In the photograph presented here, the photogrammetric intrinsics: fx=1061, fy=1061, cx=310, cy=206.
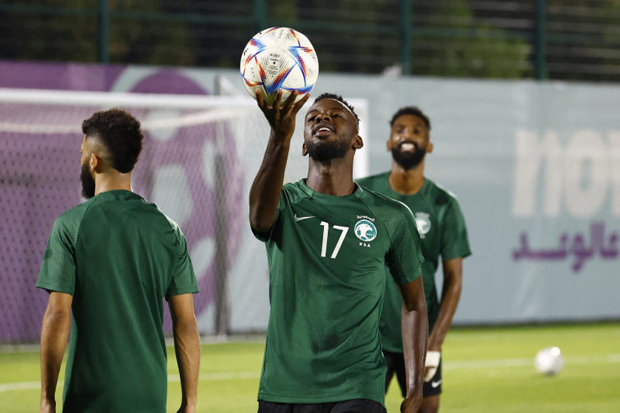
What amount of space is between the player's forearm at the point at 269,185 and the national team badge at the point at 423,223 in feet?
7.87

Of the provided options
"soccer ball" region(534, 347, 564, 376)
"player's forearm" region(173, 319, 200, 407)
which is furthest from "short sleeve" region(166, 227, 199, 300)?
"soccer ball" region(534, 347, 564, 376)

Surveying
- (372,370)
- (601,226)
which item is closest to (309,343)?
(372,370)

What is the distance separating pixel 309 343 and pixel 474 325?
1228 cm

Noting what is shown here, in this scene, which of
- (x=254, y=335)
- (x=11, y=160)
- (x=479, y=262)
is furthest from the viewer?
(x=479, y=262)

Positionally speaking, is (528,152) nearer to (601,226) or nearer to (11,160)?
(601,226)

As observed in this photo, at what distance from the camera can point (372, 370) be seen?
419 centimetres

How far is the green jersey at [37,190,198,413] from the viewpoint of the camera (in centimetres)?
379

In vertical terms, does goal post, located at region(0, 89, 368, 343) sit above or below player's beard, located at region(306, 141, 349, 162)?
below

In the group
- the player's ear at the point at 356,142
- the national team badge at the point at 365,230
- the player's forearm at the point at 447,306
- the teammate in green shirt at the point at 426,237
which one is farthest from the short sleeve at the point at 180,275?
the player's forearm at the point at 447,306

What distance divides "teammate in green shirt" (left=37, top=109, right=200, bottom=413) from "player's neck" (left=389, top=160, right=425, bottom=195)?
8.93 feet

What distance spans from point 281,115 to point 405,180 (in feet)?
8.84

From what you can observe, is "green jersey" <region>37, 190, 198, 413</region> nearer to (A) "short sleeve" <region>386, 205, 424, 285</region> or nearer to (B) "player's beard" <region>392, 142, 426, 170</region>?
(A) "short sleeve" <region>386, 205, 424, 285</region>

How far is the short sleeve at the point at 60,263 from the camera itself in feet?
12.4

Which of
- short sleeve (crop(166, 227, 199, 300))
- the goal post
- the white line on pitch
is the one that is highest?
short sleeve (crop(166, 227, 199, 300))
